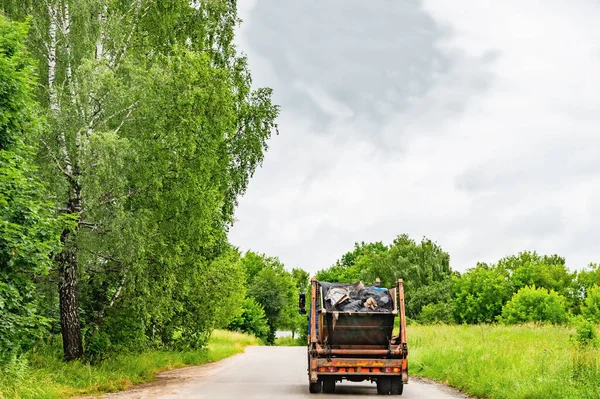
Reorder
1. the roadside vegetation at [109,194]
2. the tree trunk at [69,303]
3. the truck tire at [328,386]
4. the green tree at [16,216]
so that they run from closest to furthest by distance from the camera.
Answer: the green tree at [16,216] < the roadside vegetation at [109,194] < the truck tire at [328,386] < the tree trunk at [69,303]

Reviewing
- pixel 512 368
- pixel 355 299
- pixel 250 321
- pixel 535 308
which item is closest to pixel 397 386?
pixel 355 299

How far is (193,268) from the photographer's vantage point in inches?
741

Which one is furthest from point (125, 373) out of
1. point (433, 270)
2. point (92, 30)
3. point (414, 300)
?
point (433, 270)

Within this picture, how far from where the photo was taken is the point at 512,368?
1478 centimetres

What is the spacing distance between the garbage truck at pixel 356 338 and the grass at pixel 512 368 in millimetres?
2047

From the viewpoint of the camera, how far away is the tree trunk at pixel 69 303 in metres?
16.5

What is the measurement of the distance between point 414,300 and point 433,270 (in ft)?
29.1

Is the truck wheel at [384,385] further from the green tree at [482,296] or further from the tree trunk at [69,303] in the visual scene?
the green tree at [482,296]

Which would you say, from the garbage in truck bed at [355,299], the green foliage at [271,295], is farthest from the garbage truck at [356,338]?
the green foliage at [271,295]

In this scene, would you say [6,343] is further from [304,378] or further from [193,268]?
[304,378]

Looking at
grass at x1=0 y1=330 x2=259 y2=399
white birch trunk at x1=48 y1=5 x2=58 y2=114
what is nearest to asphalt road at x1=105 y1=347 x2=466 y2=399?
grass at x1=0 y1=330 x2=259 y2=399

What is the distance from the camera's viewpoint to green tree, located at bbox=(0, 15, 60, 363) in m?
12.4

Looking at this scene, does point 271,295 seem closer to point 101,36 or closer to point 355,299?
point 101,36

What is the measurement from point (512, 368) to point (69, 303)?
11.0m
